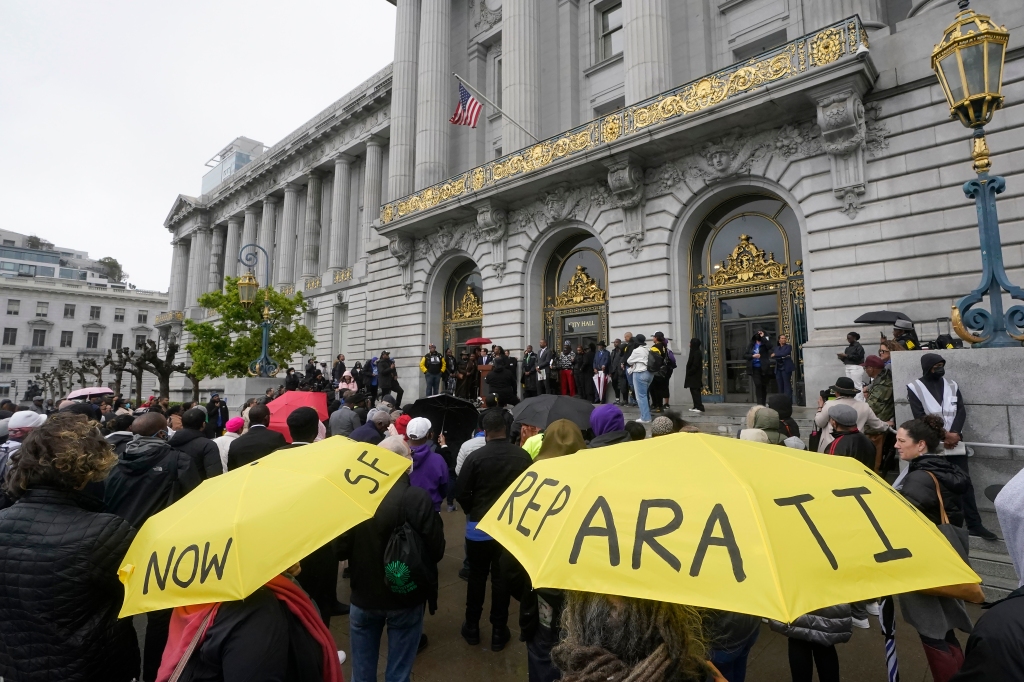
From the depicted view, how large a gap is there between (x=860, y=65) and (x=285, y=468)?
1524cm

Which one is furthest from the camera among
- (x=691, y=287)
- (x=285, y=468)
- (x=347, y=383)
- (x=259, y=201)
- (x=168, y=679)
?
(x=259, y=201)

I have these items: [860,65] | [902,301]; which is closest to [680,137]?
[860,65]

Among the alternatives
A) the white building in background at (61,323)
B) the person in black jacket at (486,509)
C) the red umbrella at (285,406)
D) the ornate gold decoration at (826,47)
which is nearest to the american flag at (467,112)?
the ornate gold decoration at (826,47)

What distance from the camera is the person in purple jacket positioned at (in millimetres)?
5117

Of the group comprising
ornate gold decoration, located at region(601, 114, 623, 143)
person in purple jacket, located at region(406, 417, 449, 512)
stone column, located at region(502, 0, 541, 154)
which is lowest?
person in purple jacket, located at region(406, 417, 449, 512)

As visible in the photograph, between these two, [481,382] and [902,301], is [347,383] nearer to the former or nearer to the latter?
[481,382]

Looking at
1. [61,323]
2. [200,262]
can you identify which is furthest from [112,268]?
[200,262]

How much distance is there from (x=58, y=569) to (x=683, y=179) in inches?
659

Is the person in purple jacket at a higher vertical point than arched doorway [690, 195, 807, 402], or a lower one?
lower

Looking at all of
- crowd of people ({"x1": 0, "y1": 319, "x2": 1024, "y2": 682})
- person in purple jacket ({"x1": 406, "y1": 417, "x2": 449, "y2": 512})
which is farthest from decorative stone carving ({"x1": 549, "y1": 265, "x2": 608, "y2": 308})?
person in purple jacket ({"x1": 406, "y1": 417, "x2": 449, "y2": 512})

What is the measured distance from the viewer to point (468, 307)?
23297 millimetres

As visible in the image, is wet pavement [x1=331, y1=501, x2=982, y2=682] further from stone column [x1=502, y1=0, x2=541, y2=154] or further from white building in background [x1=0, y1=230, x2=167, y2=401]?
white building in background [x1=0, y1=230, x2=167, y2=401]

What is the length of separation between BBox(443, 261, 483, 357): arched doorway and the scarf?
20.3 metres

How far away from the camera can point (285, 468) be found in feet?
8.40
